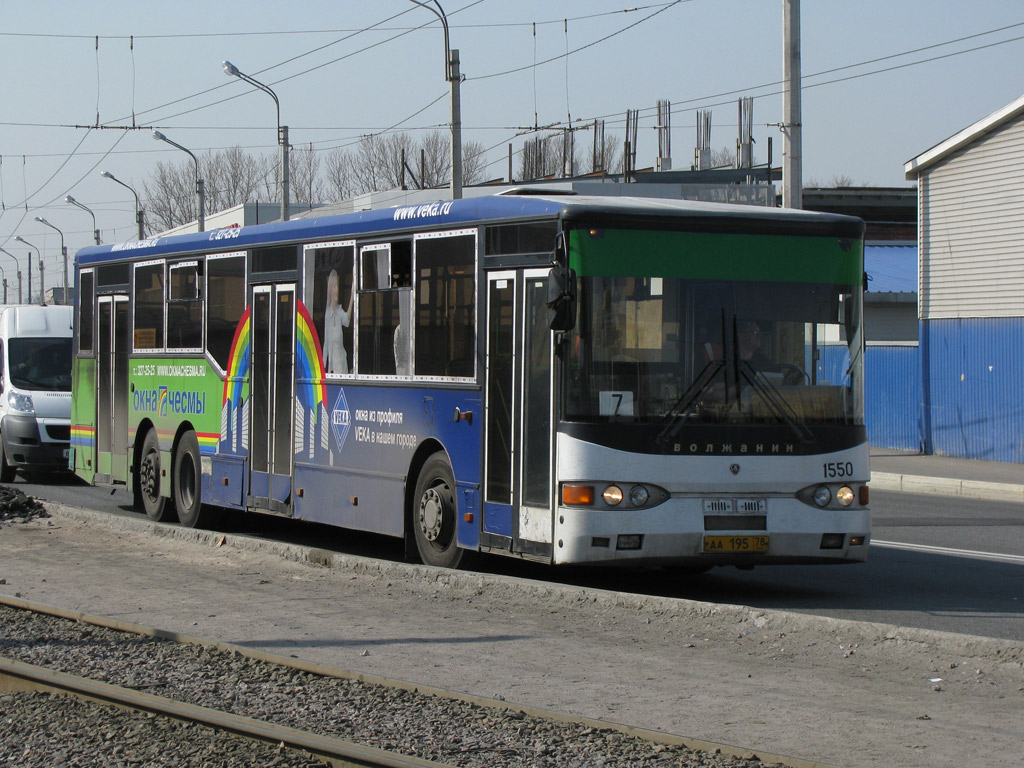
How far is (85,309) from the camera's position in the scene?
59.4 ft

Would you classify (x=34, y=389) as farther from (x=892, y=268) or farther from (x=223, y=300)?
(x=892, y=268)

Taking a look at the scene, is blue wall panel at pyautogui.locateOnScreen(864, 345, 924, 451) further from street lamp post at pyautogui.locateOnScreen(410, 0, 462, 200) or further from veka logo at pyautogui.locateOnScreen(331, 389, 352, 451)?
veka logo at pyautogui.locateOnScreen(331, 389, 352, 451)

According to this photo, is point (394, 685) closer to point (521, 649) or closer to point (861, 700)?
point (521, 649)

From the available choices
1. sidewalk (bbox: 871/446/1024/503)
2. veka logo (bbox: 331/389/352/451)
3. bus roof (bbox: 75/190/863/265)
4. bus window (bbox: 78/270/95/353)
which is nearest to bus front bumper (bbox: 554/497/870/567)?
bus roof (bbox: 75/190/863/265)

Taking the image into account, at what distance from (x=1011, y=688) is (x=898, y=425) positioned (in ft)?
70.3

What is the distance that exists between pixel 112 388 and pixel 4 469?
5.64 meters

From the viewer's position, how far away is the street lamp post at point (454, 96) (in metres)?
24.7

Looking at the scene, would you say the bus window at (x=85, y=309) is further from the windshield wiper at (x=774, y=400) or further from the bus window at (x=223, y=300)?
the windshield wiper at (x=774, y=400)

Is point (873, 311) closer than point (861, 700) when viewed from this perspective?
No

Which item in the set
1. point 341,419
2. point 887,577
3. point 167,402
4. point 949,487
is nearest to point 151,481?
point 167,402

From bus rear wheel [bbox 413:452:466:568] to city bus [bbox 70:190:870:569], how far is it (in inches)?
0.7

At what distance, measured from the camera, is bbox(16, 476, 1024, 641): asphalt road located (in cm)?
988

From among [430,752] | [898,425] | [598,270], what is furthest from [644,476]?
[898,425]

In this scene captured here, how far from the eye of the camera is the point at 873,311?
4044 centimetres
